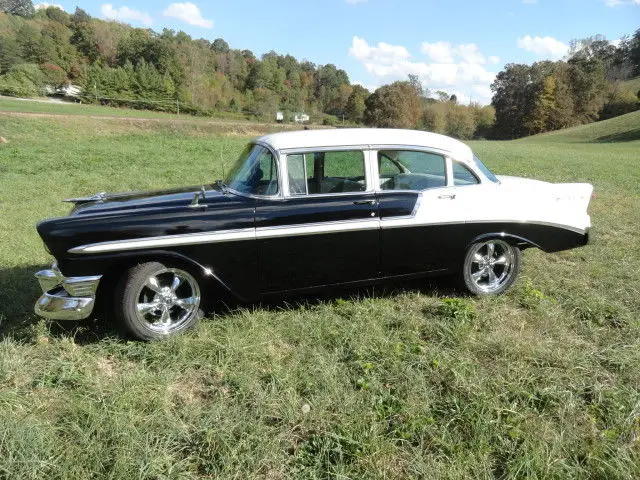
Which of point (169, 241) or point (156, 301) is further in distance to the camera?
point (156, 301)

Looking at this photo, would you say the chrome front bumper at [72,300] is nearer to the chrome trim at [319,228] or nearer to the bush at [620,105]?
the chrome trim at [319,228]

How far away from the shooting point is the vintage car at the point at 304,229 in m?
3.50

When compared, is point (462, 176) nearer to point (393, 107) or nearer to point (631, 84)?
point (393, 107)

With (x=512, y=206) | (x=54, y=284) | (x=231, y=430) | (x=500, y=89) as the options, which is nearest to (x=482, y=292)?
(x=512, y=206)

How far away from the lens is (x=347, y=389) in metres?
3.02

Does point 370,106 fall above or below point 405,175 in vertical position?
above

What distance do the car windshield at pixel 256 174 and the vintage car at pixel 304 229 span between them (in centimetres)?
1

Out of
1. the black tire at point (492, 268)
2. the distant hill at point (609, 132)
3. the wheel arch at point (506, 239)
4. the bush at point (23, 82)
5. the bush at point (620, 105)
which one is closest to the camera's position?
the wheel arch at point (506, 239)

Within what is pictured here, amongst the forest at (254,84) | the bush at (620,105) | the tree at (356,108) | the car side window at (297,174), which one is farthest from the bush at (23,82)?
the bush at (620,105)

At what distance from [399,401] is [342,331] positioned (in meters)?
0.97

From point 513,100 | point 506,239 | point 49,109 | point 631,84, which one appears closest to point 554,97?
point 513,100

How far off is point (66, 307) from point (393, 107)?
76.4m

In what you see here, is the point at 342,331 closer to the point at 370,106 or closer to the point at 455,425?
the point at 455,425

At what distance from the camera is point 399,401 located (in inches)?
113
